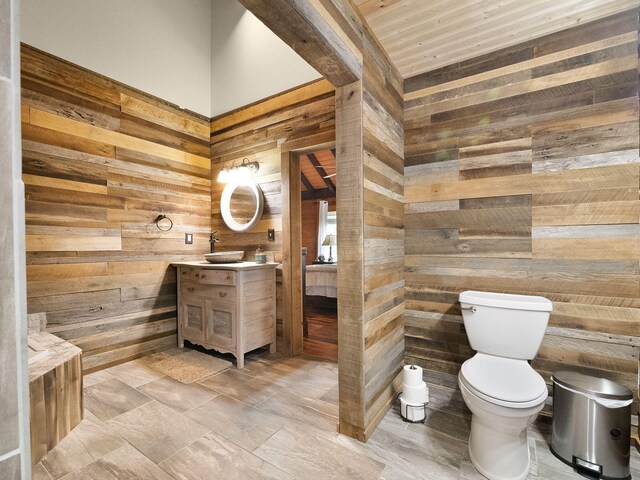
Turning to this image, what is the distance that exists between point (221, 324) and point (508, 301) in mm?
2390

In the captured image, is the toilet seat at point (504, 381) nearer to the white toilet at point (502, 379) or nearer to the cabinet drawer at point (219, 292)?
the white toilet at point (502, 379)

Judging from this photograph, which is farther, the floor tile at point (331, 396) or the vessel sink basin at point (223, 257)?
the vessel sink basin at point (223, 257)

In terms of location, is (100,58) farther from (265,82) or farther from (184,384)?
(184,384)

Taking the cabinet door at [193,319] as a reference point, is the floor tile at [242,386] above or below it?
below

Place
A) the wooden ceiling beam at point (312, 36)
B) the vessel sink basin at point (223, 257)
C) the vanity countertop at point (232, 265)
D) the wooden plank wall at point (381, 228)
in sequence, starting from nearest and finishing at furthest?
the wooden ceiling beam at point (312, 36) → the wooden plank wall at point (381, 228) → the vanity countertop at point (232, 265) → the vessel sink basin at point (223, 257)

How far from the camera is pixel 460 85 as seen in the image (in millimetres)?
2307

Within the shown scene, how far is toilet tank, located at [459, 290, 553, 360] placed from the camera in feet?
5.83

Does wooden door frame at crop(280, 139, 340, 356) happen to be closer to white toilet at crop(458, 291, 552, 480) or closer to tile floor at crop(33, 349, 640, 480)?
tile floor at crop(33, 349, 640, 480)

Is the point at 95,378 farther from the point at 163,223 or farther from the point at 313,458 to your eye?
the point at 313,458

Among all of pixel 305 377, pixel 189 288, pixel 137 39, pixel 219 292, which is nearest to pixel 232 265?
pixel 219 292

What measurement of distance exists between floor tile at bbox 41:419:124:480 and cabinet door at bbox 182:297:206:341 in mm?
1195

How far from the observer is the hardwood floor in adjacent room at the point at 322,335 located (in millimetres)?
3219

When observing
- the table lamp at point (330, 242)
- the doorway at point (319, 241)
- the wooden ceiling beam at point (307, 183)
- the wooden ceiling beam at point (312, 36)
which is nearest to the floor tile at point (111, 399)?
the doorway at point (319, 241)

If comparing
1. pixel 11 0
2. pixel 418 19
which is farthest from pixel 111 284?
pixel 418 19
